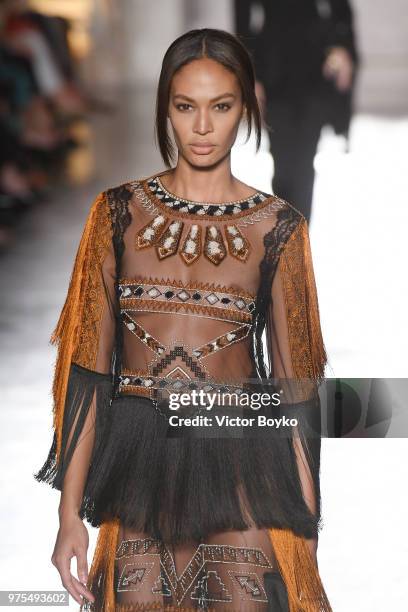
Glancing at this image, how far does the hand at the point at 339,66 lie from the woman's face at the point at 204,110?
1.54 m

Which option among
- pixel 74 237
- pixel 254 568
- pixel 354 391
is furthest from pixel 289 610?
pixel 74 237

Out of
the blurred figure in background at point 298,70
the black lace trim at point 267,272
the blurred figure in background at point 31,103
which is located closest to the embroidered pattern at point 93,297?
the black lace trim at point 267,272

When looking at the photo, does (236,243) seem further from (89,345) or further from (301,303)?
(89,345)

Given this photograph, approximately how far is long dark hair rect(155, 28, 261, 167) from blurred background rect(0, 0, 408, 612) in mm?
144

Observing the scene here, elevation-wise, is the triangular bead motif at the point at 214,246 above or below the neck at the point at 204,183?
below

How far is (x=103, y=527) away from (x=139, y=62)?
3.51 metres

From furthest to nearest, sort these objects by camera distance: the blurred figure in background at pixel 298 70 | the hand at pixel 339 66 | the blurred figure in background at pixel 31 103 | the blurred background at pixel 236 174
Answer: the blurred figure in background at pixel 31 103 → the hand at pixel 339 66 → the blurred figure in background at pixel 298 70 → the blurred background at pixel 236 174

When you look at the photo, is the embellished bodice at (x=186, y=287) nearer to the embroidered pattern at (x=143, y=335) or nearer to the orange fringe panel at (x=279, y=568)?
the embroidered pattern at (x=143, y=335)

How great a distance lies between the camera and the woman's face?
74.2 inches

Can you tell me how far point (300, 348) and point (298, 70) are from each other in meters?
1.51

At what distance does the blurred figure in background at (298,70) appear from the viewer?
9.96ft

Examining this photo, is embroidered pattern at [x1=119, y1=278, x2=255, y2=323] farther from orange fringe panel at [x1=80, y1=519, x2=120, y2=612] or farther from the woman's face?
orange fringe panel at [x1=80, y1=519, x2=120, y2=612]

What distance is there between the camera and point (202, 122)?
1890 millimetres

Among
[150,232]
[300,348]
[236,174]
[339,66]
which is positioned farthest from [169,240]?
[339,66]
